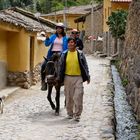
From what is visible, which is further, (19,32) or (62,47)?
(19,32)

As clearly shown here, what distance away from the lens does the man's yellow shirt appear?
10109 millimetres

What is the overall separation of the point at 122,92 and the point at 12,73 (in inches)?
181

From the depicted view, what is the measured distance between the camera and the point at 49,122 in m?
9.98

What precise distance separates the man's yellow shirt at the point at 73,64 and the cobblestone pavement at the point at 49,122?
1053mm

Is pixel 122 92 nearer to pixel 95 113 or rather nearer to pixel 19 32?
pixel 19 32

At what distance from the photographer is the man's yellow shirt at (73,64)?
33.2 feet

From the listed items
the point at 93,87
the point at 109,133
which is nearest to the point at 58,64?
the point at 109,133

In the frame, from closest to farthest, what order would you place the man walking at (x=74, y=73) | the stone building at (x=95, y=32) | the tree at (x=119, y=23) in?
the man walking at (x=74, y=73), the tree at (x=119, y=23), the stone building at (x=95, y=32)

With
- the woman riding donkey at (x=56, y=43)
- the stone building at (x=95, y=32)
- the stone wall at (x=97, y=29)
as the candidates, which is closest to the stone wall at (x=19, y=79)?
the woman riding donkey at (x=56, y=43)

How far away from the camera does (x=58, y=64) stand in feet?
35.6

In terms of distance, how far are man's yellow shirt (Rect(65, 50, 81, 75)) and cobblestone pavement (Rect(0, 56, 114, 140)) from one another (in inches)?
41.5

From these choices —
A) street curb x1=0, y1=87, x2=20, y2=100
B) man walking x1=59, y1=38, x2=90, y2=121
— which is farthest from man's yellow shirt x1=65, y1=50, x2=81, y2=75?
street curb x1=0, y1=87, x2=20, y2=100

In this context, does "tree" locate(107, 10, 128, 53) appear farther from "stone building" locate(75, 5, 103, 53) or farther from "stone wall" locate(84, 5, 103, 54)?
"stone wall" locate(84, 5, 103, 54)

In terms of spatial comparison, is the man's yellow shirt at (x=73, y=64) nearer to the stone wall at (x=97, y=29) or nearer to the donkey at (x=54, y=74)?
the donkey at (x=54, y=74)
